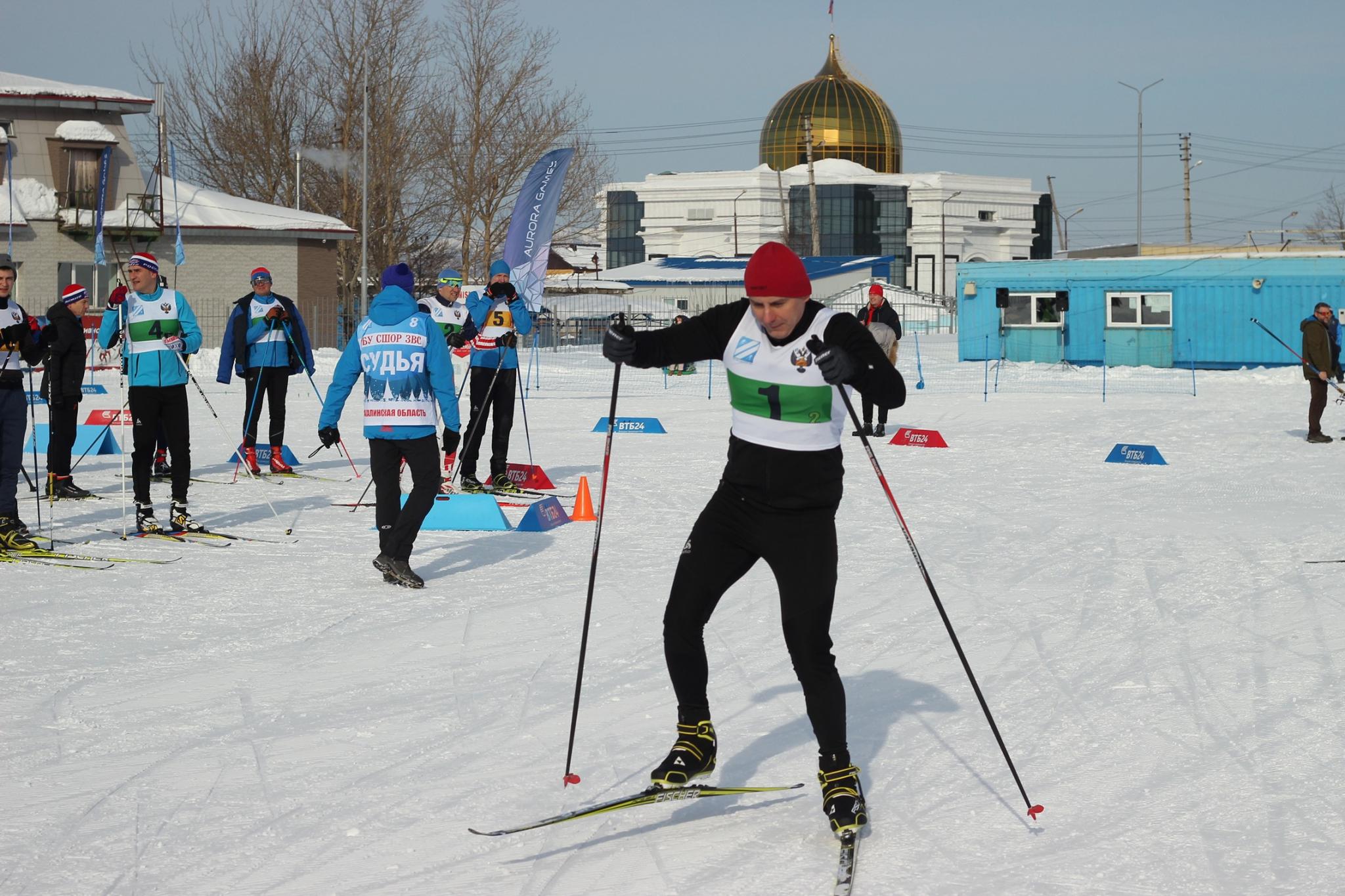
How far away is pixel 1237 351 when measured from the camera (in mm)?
34312

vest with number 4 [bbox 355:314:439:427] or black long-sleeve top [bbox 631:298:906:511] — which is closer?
black long-sleeve top [bbox 631:298:906:511]

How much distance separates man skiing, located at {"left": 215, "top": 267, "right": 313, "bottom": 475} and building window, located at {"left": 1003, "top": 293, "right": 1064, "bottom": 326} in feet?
86.2

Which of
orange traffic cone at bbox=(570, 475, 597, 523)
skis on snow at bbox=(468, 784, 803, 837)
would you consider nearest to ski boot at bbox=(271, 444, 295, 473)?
orange traffic cone at bbox=(570, 475, 597, 523)

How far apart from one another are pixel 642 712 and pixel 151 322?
5.83m

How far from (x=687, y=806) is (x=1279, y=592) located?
Result: 524cm

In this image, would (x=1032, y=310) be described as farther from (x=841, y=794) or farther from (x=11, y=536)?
(x=841, y=794)

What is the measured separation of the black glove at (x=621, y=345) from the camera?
4629 mm

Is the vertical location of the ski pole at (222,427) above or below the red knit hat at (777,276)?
below

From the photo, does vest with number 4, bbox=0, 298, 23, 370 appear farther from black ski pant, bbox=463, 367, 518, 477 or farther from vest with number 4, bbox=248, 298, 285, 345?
vest with number 4, bbox=248, 298, 285, 345

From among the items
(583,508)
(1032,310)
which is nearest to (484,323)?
(583,508)

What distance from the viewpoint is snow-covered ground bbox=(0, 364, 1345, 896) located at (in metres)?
4.27

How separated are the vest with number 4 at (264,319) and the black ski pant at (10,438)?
174 inches

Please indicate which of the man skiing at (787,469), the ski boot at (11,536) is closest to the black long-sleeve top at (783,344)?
the man skiing at (787,469)

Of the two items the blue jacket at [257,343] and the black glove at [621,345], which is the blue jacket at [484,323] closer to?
the blue jacket at [257,343]
